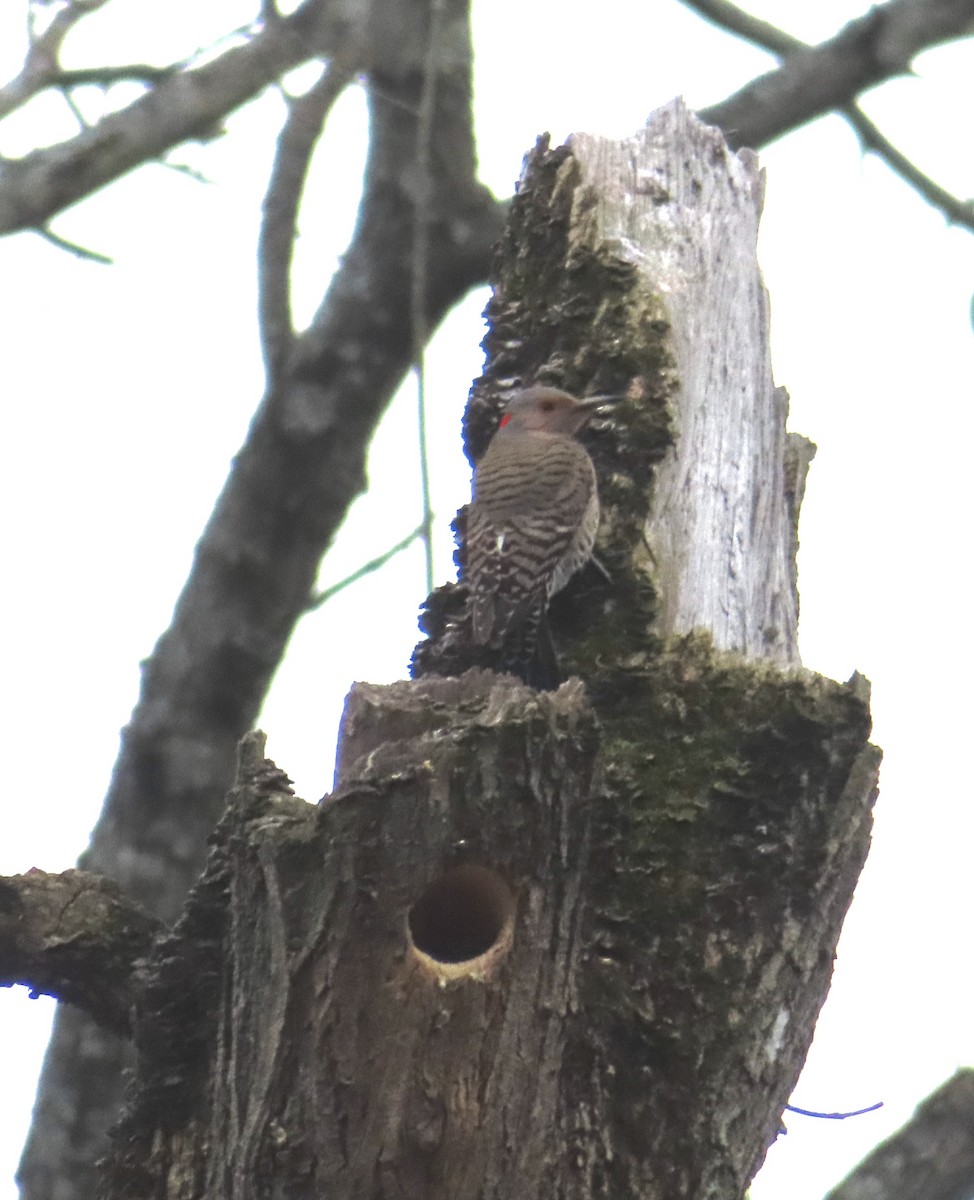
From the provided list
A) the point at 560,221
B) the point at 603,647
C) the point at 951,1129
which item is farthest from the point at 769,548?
the point at 951,1129

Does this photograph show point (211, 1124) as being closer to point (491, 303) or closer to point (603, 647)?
point (603, 647)

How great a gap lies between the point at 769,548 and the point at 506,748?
201cm

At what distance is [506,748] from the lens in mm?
2980

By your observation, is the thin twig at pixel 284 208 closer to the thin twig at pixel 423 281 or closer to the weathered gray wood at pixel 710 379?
the thin twig at pixel 423 281

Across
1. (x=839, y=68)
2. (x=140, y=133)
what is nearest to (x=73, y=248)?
(x=140, y=133)

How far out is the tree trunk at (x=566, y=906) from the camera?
296cm

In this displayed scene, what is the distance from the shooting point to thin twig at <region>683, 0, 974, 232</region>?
8297mm

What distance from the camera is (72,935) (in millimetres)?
3533

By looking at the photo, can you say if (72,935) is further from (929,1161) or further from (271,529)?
(271,529)

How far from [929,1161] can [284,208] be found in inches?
183

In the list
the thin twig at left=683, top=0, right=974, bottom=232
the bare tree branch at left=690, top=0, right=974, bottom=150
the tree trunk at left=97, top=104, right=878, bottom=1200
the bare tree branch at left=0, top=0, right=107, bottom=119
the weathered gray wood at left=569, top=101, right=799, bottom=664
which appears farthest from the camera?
the thin twig at left=683, top=0, right=974, bottom=232

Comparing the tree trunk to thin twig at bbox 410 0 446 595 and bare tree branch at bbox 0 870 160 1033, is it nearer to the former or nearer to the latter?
bare tree branch at bbox 0 870 160 1033

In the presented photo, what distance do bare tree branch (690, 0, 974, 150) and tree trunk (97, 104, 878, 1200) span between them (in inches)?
125

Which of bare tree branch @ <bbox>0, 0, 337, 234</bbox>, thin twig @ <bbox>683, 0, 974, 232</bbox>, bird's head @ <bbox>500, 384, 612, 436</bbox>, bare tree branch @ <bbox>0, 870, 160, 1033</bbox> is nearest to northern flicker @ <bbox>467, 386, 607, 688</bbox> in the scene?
bird's head @ <bbox>500, 384, 612, 436</bbox>
